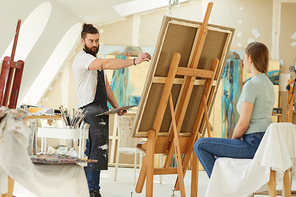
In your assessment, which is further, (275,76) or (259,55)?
(275,76)

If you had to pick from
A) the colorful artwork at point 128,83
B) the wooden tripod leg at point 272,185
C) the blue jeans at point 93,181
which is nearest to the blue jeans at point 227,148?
the wooden tripod leg at point 272,185

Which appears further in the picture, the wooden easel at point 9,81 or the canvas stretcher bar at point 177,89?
the wooden easel at point 9,81

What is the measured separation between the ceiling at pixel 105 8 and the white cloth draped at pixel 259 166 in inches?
111

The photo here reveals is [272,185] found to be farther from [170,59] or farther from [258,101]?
[170,59]

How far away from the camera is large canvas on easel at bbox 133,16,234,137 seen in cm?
232

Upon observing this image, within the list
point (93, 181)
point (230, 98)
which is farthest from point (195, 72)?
point (230, 98)

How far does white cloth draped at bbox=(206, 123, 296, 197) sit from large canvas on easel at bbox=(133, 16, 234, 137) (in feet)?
2.14

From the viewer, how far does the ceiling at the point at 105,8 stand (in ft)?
13.3

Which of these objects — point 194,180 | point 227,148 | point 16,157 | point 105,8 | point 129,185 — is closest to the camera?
point 16,157

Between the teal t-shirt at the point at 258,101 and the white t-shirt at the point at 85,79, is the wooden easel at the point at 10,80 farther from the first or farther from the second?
the teal t-shirt at the point at 258,101

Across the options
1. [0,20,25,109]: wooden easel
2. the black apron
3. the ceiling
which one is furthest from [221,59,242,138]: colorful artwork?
[0,20,25,109]: wooden easel

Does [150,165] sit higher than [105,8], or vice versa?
[105,8]

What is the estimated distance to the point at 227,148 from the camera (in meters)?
2.12

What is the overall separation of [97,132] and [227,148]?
98 centimetres
